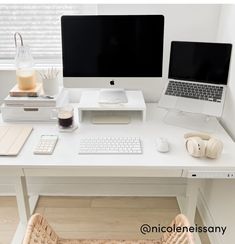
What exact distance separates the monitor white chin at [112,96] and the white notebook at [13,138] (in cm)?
43

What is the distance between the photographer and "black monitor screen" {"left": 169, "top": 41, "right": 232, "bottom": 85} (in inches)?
62.9

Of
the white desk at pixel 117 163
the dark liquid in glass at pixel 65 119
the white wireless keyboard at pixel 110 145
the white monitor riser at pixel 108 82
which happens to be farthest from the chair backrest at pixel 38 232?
the white monitor riser at pixel 108 82

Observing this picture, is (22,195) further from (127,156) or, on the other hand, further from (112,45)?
(112,45)

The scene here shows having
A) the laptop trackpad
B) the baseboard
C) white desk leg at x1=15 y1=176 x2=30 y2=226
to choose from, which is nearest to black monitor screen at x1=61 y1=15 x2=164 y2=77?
the laptop trackpad

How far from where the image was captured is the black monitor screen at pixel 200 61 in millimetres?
1599

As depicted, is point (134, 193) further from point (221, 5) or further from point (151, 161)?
point (221, 5)

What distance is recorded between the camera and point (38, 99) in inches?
65.2

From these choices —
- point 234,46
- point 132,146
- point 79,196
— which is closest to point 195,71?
point 234,46

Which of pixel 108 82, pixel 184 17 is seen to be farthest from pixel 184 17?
pixel 108 82

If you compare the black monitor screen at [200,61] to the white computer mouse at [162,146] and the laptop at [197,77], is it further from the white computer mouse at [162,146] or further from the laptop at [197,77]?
the white computer mouse at [162,146]

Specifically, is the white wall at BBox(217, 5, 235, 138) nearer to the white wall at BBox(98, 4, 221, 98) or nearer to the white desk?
the white wall at BBox(98, 4, 221, 98)

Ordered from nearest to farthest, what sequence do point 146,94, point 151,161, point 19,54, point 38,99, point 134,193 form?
point 151,161, point 38,99, point 19,54, point 146,94, point 134,193

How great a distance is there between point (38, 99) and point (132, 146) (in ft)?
1.98

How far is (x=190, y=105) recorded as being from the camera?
1659 mm
